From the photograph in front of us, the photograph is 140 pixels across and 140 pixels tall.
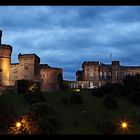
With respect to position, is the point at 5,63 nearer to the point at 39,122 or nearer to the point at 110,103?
the point at 110,103

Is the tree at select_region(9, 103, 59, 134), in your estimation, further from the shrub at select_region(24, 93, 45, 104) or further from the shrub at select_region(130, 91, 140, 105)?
the shrub at select_region(130, 91, 140, 105)

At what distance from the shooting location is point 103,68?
115 metres

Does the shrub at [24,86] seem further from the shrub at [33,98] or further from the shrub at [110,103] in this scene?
the shrub at [110,103]

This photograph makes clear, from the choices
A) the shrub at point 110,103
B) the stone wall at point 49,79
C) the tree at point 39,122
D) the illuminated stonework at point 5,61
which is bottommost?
the tree at point 39,122

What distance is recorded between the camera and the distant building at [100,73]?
367 ft

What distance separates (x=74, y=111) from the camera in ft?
237

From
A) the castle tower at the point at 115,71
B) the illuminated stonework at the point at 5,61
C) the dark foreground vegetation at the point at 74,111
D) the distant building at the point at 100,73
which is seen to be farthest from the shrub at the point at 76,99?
the illuminated stonework at the point at 5,61

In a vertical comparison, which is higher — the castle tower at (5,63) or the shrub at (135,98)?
the castle tower at (5,63)

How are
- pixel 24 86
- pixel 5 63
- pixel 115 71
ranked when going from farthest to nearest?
pixel 5 63 < pixel 115 71 < pixel 24 86

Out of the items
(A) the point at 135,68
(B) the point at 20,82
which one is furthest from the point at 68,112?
(A) the point at 135,68

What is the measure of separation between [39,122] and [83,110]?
28.6 meters

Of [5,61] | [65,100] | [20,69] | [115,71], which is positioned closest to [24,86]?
[65,100]

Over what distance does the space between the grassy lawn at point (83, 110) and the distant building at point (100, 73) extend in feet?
73.4
